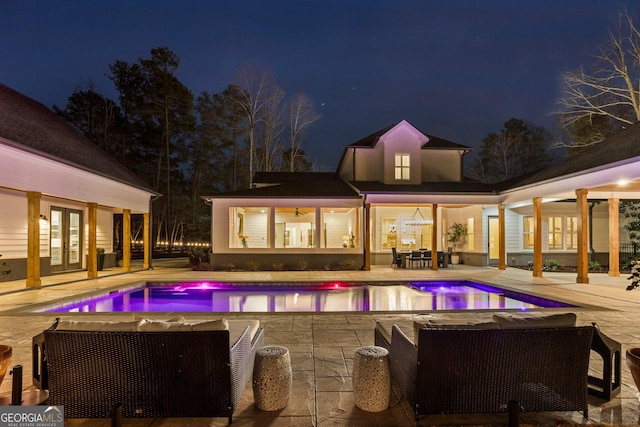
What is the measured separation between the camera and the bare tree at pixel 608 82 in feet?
57.9

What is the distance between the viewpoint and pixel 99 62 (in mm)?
115812

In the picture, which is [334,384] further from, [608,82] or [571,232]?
[608,82]

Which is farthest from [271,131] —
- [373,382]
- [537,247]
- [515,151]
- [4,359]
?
[373,382]

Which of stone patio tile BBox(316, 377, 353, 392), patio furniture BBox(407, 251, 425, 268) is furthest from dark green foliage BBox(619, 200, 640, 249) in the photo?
stone patio tile BBox(316, 377, 353, 392)

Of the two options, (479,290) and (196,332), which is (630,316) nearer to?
(479,290)

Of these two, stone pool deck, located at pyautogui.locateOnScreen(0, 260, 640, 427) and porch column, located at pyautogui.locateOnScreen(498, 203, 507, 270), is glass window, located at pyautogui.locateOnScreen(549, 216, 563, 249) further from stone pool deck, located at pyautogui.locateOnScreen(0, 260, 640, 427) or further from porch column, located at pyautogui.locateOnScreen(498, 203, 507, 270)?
stone pool deck, located at pyautogui.locateOnScreen(0, 260, 640, 427)

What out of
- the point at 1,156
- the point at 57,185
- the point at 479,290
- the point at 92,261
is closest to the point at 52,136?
the point at 57,185

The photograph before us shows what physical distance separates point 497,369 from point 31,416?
3.46m

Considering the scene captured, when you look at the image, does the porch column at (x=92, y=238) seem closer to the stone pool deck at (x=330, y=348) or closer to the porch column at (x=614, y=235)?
the stone pool deck at (x=330, y=348)

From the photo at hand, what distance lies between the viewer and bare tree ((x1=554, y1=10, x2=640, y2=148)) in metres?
17.6

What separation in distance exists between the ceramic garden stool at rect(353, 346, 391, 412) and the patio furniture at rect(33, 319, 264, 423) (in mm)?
1081

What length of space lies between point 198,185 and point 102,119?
367 inches

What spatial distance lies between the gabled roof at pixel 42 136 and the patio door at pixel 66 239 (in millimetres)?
2477

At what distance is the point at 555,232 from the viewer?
1667cm
